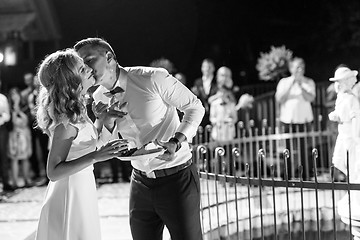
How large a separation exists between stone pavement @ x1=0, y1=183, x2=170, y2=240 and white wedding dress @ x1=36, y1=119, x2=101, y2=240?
92.5 inches

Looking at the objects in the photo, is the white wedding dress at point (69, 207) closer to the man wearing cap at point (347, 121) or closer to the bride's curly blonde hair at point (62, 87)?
the bride's curly blonde hair at point (62, 87)

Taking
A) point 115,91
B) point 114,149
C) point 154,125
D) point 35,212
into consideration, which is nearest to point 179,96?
point 154,125

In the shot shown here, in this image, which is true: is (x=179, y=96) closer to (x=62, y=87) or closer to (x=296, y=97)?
(x=62, y=87)

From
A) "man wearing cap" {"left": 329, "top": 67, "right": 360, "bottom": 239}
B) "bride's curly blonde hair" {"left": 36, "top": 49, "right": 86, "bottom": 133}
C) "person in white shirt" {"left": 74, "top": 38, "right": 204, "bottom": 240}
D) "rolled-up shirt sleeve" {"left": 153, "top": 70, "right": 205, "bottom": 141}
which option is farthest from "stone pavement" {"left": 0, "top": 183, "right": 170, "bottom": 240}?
"bride's curly blonde hair" {"left": 36, "top": 49, "right": 86, "bottom": 133}

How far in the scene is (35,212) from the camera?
7145mm

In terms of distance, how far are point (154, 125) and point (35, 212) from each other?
14.5 feet

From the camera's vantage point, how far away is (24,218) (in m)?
6.74

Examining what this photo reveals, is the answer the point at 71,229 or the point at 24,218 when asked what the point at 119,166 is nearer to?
the point at 24,218

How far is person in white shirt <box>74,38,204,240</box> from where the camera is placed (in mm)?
3104

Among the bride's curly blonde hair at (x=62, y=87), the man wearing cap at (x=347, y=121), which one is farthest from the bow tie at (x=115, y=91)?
the man wearing cap at (x=347, y=121)

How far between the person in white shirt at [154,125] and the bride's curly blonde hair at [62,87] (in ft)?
0.40

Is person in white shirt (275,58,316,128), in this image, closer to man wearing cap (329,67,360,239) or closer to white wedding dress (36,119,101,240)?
man wearing cap (329,67,360,239)

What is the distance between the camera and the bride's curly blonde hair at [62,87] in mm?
2998

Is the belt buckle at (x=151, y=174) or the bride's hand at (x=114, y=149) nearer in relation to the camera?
the bride's hand at (x=114, y=149)
